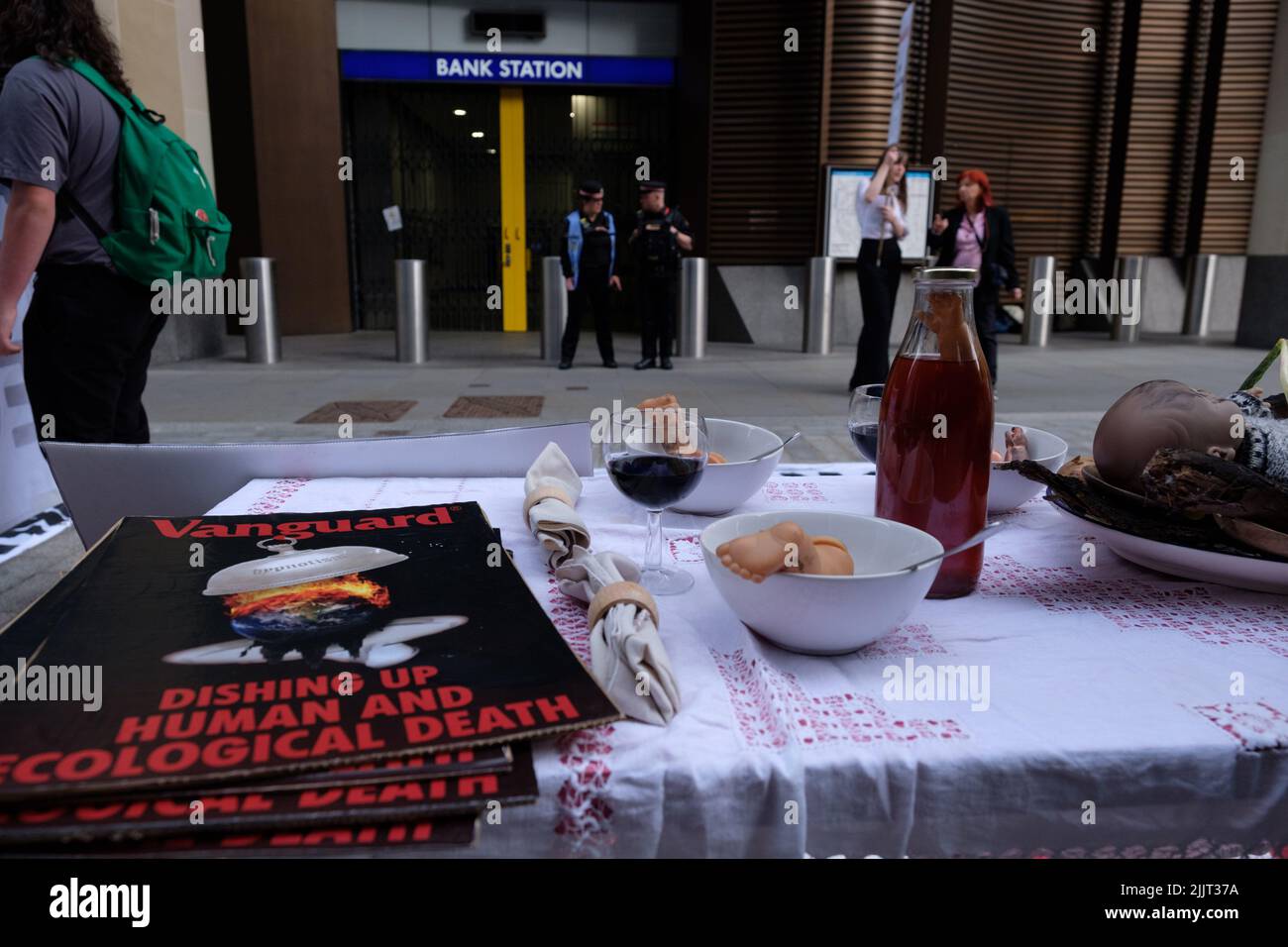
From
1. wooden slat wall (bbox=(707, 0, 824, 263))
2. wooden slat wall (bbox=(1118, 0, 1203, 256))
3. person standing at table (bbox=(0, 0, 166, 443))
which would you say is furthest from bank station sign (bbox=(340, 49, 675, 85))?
person standing at table (bbox=(0, 0, 166, 443))

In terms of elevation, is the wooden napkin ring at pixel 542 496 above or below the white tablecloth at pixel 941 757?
above

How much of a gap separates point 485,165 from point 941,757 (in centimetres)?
1047

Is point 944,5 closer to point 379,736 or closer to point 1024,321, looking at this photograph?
point 1024,321

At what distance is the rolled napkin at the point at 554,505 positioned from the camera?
101cm

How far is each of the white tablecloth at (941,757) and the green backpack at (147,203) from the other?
1.72 m

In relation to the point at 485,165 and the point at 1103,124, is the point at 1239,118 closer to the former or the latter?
the point at 1103,124

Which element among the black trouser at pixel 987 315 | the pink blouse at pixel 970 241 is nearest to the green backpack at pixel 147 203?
the black trouser at pixel 987 315

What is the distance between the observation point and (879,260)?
5.97 meters

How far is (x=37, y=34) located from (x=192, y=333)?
6.62m

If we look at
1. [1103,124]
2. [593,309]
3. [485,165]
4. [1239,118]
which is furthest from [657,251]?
[1239,118]

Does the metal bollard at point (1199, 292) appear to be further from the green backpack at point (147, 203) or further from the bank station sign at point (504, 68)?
the green backpack at point (147, 203)

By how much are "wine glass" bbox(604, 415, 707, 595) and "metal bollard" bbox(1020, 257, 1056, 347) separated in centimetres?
957

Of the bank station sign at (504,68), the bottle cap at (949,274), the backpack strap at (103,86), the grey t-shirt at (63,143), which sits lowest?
the bottle cap at (949,274)

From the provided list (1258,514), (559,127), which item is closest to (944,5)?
(559,127)
